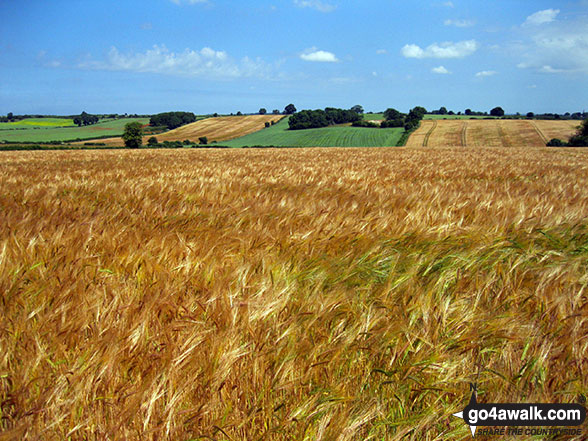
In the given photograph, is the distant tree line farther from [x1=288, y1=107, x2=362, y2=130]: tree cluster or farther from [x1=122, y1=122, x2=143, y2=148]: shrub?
[x1=122, y1=122, x2=143, y2=148]: shrub

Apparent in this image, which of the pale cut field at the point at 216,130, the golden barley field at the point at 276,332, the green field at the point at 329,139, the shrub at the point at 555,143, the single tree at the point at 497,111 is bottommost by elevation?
the golden barley field at the point at 276,332

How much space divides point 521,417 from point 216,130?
90.3 meters

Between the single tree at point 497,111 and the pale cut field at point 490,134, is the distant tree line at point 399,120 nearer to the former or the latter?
the pale cut field at point 490,134

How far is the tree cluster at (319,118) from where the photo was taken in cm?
9175

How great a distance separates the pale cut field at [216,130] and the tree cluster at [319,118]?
9590mm

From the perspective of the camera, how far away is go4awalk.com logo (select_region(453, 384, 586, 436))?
34.4 inches

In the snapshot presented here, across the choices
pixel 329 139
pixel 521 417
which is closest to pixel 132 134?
pixel 329 139

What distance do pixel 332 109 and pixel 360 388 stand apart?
367ft

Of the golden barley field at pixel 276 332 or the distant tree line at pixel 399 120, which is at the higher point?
the distant tree line at pixel 399 120

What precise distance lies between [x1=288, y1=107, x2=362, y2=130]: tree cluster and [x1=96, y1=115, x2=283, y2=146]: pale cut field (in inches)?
378

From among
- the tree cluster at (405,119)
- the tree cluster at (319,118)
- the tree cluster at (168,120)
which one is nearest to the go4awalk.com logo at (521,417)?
the tree cluster at (405,119)

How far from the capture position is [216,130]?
282 feet

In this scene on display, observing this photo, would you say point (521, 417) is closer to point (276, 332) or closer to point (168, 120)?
point (276, 332)

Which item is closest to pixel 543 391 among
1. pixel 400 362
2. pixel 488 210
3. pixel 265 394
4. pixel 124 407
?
pixel 400 362
